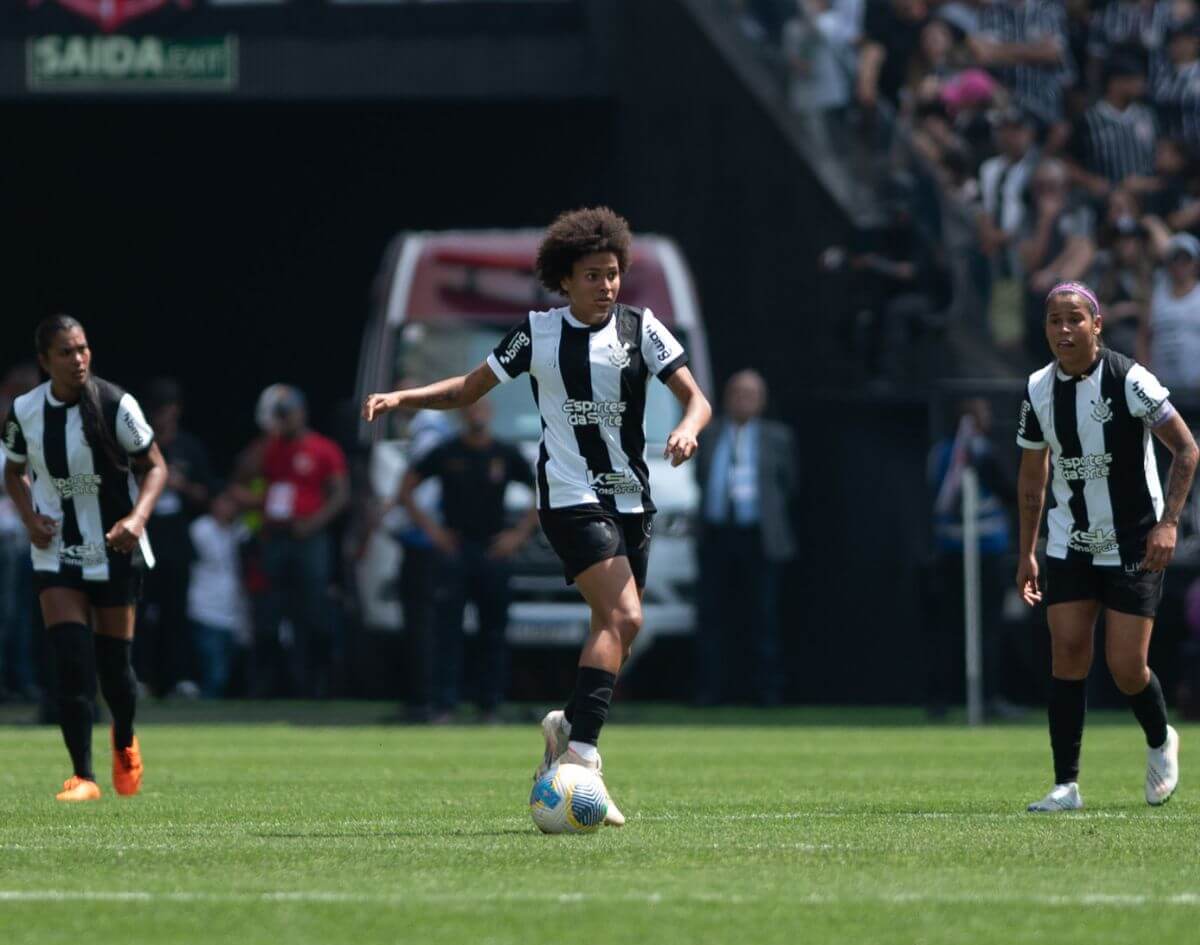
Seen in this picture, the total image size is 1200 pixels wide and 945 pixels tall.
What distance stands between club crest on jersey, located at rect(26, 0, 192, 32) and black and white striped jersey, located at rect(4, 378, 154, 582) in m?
13.6

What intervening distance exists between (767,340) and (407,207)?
23.9ft

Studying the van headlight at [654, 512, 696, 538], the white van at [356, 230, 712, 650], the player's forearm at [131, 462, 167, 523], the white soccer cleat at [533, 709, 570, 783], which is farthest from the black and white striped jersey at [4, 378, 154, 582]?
the van headlight at [654, 512, 696, 538]

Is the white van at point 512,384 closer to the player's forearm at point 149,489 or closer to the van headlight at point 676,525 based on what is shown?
the van headlight at point 676,525

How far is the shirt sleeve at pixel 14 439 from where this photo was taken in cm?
1161

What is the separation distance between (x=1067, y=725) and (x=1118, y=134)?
1302 centimetres

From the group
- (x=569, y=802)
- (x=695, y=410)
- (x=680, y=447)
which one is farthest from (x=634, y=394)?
(x=569, y=802)

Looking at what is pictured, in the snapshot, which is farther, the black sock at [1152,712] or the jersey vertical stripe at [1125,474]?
the black sock at [1152,712]

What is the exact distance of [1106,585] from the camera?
10273 millimetres

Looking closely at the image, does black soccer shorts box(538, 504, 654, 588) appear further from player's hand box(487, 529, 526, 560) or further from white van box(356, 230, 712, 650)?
white van box(356, 230, 712, 650)

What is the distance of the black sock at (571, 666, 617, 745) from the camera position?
30.5 feet

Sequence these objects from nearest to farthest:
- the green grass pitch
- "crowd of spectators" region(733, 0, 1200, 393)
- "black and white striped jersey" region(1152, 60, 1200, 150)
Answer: the green grass pitch
"crowd of spectators" region(733, 0, 1200, 393)
"black and white striped jersey" region(1152, 60, 1200, 150)

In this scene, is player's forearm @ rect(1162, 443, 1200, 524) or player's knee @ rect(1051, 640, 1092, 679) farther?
player's knee @ rect(1051, 640, 1092, 679)

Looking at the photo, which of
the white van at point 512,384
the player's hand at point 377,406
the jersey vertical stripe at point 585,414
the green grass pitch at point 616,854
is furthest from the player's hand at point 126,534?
the white van at point 512,384

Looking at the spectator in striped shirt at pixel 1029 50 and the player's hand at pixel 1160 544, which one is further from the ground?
the spectator in striped shirt at pixel 1029 50
